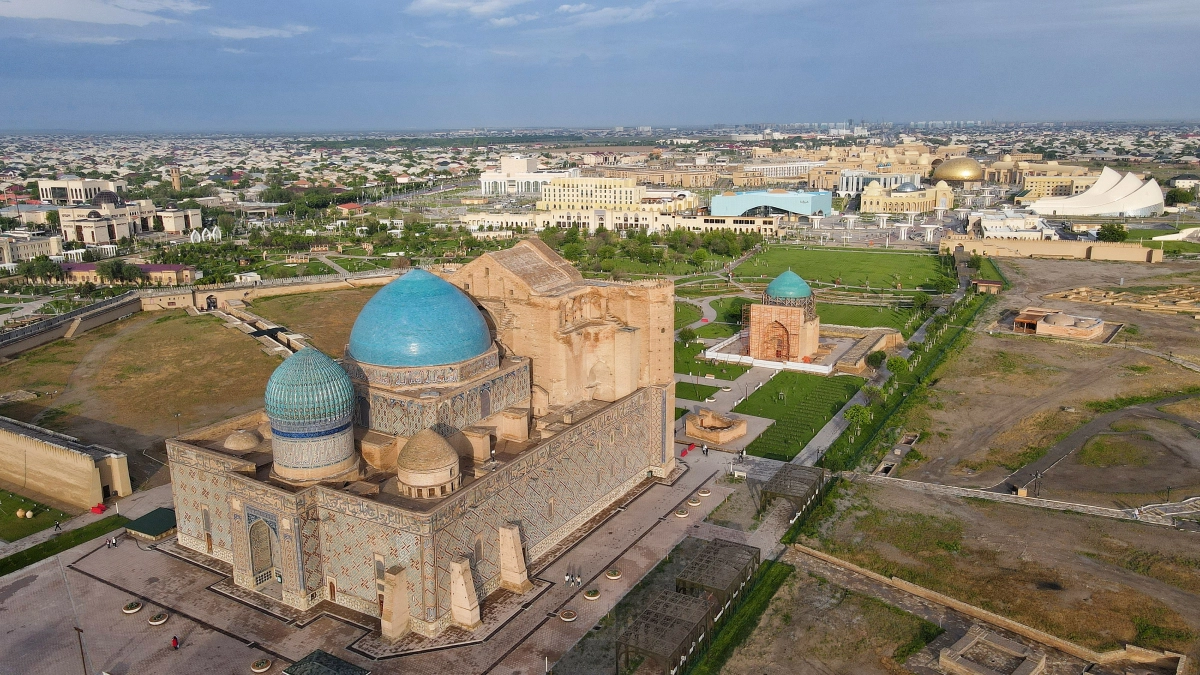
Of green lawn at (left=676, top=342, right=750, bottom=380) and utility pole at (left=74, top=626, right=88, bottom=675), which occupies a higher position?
green lawn at (left=676, top=342, right=750, bottom=380)

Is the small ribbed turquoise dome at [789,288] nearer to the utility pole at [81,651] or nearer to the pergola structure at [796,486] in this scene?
the pergola structure at [796,486]

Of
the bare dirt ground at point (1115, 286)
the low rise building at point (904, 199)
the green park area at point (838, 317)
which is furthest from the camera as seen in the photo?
the low rise building at point (904, 199)

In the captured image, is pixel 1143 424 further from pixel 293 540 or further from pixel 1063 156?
pixel 1063 156

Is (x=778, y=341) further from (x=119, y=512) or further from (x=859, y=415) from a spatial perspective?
(x=119, y=512)

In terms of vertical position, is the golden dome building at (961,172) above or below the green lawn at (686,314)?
above

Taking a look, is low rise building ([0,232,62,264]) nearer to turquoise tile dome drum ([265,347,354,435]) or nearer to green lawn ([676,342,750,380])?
green lawn ([676,342,750,380])

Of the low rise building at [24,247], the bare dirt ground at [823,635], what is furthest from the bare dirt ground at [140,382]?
the low rise building at [24,247]

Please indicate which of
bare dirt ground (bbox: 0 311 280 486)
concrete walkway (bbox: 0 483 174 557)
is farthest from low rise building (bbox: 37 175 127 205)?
concrete walkway (bbox: 0 483 174 557)

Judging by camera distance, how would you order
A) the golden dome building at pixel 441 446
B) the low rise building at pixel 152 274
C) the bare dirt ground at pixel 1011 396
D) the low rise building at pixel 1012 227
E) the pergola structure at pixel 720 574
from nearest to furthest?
the golden dome building at pixel 441 446 < the pergola structure at pixel 720 574 < the bare dirt ground at pixel 1011 396 < the low rise building at pixel 152 274 < the low rise building at pixel 1012 227
